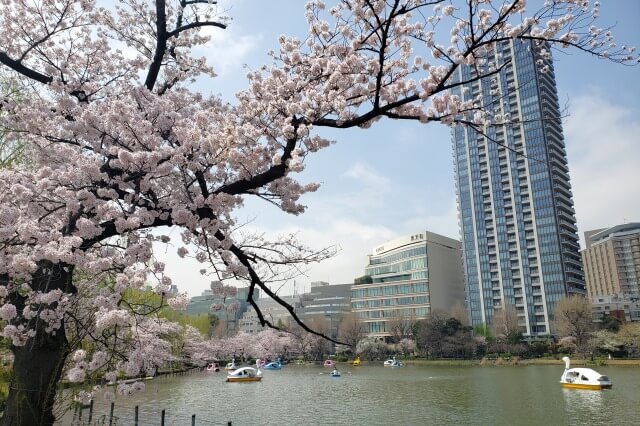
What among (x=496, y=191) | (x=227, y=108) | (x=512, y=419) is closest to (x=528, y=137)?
(x=496, y=191)

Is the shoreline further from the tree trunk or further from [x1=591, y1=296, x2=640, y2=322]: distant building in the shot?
the tree trunk

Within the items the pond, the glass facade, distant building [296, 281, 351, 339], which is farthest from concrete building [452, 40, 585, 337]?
the pond

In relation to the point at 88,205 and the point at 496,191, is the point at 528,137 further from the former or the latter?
the point at 88,205

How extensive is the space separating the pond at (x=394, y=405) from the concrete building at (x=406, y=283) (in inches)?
2440

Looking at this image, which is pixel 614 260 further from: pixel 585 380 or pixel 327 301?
pixel 585 380

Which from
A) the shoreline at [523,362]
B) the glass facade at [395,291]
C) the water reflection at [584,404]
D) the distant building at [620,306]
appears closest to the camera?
the water reflection at [584,404]

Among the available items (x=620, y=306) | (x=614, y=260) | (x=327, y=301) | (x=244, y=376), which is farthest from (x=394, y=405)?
(x=614, y=260)

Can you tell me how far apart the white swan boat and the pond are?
63 centimetres

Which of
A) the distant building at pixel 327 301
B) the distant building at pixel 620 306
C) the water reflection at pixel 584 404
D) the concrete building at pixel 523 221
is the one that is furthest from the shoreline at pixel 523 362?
the distant building at pixel 327 301

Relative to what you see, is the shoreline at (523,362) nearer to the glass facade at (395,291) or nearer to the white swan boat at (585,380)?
the white swan boat at (585,380)

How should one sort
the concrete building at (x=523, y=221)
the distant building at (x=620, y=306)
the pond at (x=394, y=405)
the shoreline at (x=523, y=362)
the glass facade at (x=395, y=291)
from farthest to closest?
1. the glass facade at (x=395, y=291)
2. the concrete building at (x=523, y=221)
3. the distant building at (x=620, y=306)
4. the shoreline at (x=523, y=362)
5. the pond at (x=394, y=405)

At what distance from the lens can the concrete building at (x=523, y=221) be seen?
91938 millimetres

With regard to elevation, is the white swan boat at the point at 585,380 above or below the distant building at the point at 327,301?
below

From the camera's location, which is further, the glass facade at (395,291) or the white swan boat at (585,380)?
the glass facade at (395,291)
